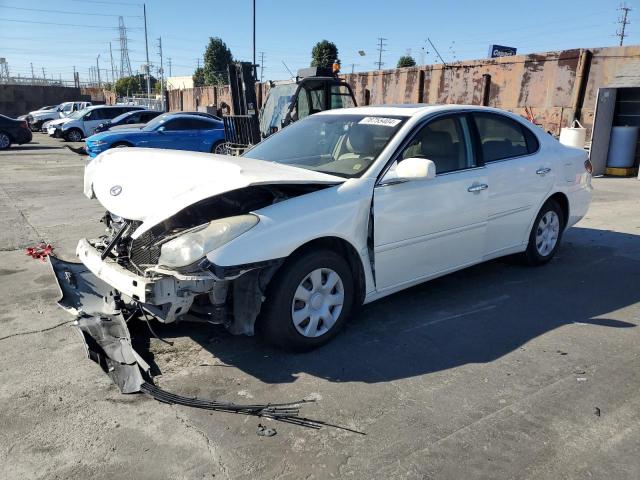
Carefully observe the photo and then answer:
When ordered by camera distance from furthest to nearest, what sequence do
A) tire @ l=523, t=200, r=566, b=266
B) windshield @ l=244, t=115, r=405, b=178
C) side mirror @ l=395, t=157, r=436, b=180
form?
tire @ l=523, t=200, r=566, b=266, windshield @ l=244, t=115, r=405, b=178, side mirror @ l=395, t=157, r=436, b=180

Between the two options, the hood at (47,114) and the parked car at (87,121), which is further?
the hood at (47,114)

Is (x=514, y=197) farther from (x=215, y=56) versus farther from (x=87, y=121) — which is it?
(x=215, y=56)

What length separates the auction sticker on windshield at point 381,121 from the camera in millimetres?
4348

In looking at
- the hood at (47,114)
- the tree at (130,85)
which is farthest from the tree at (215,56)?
the hood at (47,114)

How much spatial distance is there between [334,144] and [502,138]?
175 cm

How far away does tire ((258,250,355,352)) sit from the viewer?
3455 mm

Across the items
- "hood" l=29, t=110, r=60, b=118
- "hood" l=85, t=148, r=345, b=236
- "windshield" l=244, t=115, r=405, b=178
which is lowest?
"hood" l=29, t=110, r=60, b=118

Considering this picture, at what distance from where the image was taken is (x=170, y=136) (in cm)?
1470

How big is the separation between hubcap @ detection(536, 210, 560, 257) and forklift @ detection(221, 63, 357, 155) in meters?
6.34

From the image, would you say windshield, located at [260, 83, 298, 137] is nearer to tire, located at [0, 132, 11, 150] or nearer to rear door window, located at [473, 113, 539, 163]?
rear door window, located at [473, 113, 539, 163]

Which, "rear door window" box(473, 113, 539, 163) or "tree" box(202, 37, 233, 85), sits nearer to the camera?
"rear door window" box(473, 113, 539, 163)

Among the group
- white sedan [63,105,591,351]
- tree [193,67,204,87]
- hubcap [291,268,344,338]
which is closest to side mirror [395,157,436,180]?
white sedan [63,105,591,351]

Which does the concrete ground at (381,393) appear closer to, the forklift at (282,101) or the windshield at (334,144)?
the windshield at (334,144)

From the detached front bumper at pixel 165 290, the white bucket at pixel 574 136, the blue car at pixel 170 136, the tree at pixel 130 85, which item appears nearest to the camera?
the detached front bumper at pixel 165 290
